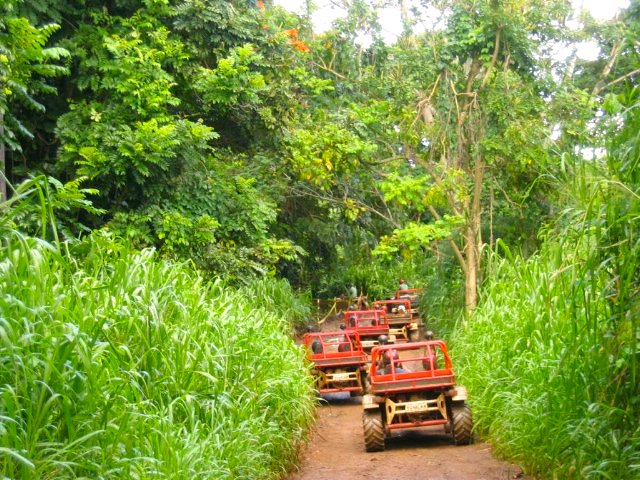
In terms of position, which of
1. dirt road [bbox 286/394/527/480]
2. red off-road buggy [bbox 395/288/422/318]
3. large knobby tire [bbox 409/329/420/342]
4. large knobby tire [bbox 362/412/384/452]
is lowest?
dirt road [bbox 286/394/527/480]

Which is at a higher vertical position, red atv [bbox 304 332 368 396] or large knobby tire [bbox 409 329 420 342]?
large knobby tire [bbox 409 329 420 342]

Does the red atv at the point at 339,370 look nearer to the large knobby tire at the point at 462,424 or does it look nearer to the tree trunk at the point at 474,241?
the tree trunk at the point at 474,241

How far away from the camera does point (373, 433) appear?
1115 centimetres

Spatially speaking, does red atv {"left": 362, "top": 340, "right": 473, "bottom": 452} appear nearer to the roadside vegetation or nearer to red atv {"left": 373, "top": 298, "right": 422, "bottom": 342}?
the roadside vegetation

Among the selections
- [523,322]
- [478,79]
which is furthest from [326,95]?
[523,322]

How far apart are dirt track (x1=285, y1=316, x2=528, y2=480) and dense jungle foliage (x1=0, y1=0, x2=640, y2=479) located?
39 centimetres

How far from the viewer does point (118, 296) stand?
23.3 feet

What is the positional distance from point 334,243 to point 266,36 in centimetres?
820

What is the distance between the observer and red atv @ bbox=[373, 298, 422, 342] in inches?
882

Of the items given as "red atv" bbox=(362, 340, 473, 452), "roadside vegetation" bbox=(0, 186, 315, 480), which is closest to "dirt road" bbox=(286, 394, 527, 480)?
"red atv" bbox=(362, 340, 473, 452)

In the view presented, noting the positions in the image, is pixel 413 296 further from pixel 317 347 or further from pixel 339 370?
pixel 339 370

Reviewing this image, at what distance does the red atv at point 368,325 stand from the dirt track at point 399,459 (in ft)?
19.6

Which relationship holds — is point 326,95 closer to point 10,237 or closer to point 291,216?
point 291,216

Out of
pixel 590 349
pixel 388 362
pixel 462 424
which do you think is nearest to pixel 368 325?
pixel 388 362
